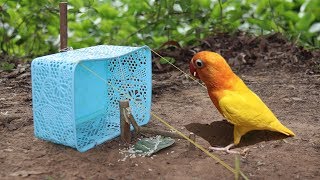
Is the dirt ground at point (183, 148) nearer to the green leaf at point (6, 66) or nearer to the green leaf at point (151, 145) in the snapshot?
the green leaf at point (151, 145)

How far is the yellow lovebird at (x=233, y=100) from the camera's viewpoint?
2.15m

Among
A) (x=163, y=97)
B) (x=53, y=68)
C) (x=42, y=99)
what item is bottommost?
(x=163, y=97)

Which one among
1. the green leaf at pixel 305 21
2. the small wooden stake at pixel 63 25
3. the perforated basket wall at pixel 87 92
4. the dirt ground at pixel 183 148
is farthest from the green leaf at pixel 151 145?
the green leaf at pixel 305 21

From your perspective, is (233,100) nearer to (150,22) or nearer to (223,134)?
(223,134)

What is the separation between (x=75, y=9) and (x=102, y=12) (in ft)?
1.06

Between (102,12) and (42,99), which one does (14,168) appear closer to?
(42,99)

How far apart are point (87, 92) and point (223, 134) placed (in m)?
0.68

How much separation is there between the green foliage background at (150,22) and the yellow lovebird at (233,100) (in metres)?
1.98

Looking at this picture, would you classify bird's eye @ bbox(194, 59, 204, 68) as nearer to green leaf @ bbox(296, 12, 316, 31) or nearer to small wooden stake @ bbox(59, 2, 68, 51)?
small wooden stake @ bbox(59, 2, 68, 51)

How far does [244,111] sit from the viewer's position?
7.02 ft

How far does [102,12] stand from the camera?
4.06 meters

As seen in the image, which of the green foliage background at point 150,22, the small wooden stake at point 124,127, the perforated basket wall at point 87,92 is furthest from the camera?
the green foliage background at point 150,22

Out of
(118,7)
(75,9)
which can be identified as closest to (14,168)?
(75,9)

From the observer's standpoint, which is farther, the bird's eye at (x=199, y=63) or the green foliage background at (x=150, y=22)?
the green foliage background at (x=150, y=22)
